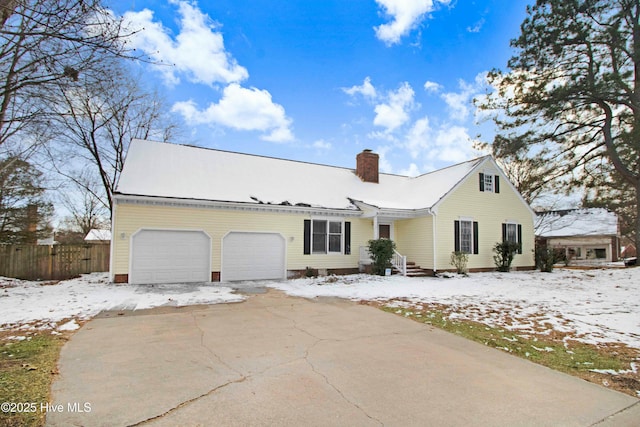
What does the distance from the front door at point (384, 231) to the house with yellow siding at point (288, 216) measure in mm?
51

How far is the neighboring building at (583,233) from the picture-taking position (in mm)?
31156

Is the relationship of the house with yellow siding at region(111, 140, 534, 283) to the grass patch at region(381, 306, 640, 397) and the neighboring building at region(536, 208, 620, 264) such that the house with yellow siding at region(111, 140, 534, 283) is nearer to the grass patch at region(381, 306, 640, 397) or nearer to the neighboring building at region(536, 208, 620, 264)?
the grass patch at region(381, 306, 640, 397)

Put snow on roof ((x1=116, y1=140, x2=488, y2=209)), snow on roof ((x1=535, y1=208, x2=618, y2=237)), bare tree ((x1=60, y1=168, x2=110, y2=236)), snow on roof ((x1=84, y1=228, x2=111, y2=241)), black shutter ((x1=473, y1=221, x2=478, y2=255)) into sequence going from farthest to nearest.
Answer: snow on roof ((x1=84, y1=228, x2=111, y2=241)) < snow on roof ((x1=535, y1=208, x2=618, y2=237)) < bare tree ((x1=60, y1=168, x2=110, y2=236)) < black shutter ((x1=473, y1=221, x2=478, y2=255)) < snow on roof ((x1=116, y1=140, x2=488, y2=209))

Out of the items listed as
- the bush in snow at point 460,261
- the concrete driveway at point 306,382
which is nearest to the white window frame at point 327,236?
the bush in snow at point 460,261

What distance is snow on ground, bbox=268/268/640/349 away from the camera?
6836 mm

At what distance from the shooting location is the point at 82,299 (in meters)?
9.05

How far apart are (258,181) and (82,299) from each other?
28.0ft

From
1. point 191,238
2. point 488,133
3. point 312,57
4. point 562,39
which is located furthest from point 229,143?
point 562,39

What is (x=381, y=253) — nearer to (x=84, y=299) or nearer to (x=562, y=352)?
(x=562, y=352)

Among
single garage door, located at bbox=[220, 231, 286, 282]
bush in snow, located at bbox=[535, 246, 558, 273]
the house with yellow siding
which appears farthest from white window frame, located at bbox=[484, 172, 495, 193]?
single garage door, located at bbox=[220, 231, 286, 282]

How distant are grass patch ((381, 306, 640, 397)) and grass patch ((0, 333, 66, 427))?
585 centimetres

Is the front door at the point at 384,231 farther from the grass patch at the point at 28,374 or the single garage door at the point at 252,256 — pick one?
the grass patch at the point at 28,374

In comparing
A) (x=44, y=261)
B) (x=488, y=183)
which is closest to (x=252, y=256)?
(x=44, y=261)

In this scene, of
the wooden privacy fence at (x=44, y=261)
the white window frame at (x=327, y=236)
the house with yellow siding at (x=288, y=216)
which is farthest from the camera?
the white window frame at (x=327, y=236)
